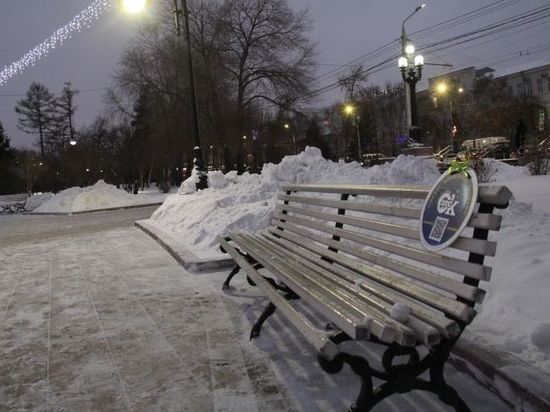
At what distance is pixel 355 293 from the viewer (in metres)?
3.29

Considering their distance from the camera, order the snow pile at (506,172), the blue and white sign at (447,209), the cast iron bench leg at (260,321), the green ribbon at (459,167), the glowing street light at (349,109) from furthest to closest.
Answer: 1. the glowing street light at (349,109)
2. the snow pile at (506,172)
3. the cast iron bench leg at (260,321)
4. the green ribbon at (459,167)
5. the blue and white sign at (447,209)

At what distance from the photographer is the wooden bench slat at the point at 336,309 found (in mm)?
2527

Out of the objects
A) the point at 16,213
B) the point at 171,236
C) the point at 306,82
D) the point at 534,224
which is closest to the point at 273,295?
the point at 534,224

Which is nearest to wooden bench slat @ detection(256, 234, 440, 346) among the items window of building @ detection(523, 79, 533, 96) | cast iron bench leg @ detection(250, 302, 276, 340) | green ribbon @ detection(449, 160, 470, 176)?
cast iron bench leg @ detection(250, 302, 276, 340)

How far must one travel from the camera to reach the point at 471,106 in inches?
2350

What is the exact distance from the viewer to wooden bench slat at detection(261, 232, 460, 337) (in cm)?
254

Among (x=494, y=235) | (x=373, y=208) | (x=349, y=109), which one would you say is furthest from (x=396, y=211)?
(x=349, y=109)

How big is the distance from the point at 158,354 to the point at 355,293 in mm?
1678

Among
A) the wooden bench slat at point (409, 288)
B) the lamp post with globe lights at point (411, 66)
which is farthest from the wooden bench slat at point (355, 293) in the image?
the lamp post with globe lights at point (411, 66)

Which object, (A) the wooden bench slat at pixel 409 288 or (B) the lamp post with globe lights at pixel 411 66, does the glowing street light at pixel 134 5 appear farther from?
(B) the lamp post with globe lights at pixel 411 66

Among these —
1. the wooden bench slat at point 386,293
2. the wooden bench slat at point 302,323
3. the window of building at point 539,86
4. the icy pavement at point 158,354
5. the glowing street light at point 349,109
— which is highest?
the window of building at point 539,86

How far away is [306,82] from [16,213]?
18093 millimetres

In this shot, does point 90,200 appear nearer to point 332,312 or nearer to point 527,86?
point 332,312

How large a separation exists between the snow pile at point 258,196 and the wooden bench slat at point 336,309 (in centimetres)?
407
